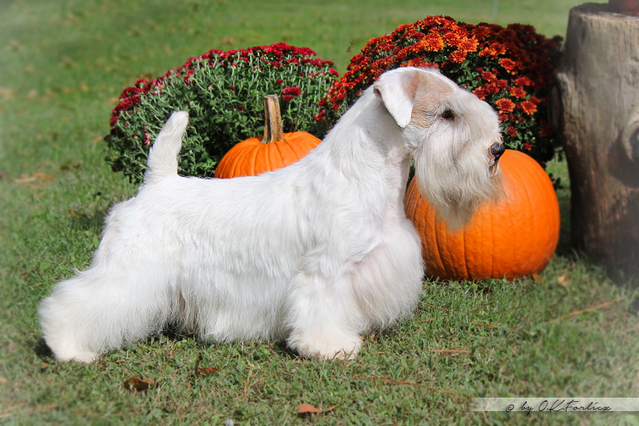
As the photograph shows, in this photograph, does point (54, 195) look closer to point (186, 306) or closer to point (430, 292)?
point (186, 306)

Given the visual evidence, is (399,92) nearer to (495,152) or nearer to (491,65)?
(495,152)

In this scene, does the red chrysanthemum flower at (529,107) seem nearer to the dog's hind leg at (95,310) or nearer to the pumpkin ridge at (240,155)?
the pumpkin ridge at (240,155)

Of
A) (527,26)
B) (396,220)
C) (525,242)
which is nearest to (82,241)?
(396,220)

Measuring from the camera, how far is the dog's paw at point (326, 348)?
3646 mm

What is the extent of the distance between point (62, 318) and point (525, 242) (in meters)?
3.40

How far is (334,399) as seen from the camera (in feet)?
10.9

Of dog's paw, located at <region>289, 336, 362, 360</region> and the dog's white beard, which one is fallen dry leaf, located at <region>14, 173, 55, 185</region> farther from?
the dog's white beard

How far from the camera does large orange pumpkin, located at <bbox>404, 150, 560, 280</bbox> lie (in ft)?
14.8

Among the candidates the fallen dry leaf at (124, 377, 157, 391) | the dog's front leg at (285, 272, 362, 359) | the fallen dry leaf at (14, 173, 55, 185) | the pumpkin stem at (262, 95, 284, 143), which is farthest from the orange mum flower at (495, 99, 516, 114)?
the fallen dry leaf at (14, 173, 55, 185)

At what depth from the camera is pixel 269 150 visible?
17.0ft

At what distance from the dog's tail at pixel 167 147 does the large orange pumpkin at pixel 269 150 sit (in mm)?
1160

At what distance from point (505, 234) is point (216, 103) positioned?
3027 millimetres

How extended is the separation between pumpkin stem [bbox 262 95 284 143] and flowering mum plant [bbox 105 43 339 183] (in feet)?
1.64

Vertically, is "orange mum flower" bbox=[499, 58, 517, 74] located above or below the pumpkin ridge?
above
